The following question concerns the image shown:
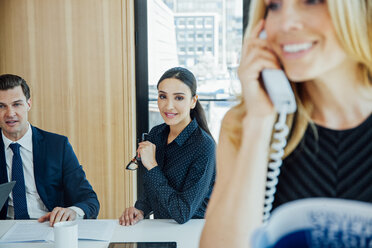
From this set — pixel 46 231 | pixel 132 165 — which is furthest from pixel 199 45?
pixel 46 231

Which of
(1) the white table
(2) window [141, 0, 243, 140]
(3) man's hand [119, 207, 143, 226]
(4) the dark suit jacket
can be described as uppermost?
(2) window [141, 0, 243, 140]

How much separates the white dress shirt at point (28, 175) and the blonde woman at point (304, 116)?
1698 mm

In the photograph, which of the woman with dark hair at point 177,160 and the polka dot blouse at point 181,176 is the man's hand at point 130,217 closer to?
the woman with dark hair at point 177,160

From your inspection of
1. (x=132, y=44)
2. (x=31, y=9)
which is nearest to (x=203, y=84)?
(x=132, y=44)

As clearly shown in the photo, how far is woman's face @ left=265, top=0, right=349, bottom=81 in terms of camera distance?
546 mm

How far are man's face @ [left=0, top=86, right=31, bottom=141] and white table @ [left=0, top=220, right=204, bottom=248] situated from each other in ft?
1.80

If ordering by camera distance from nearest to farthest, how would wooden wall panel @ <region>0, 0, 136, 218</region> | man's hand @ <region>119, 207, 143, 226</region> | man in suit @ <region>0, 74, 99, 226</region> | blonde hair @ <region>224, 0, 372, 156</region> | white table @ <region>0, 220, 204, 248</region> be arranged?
1. blonde hair @ <region>224, 0, 372, 156</region>
2. white table @ <region>0, 220, 204, 248</region>
3. man's hand @ <region>119, 207, 143, 226</region>
4. man in suit @ <region>0, 74, 99, 226</region>
5. wooden wall panel @ <region>0, 0, 136, 218</region>

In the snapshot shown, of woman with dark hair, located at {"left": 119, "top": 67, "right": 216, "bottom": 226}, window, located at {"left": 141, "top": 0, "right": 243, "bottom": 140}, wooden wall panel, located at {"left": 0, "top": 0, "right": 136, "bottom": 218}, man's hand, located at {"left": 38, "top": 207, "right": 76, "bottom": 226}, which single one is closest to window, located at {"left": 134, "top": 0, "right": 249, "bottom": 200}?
window, located at {"left": 141, "top": 0, "right": 243, "bottom": 140}

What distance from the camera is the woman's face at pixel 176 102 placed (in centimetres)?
226

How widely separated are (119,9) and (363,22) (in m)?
2.86

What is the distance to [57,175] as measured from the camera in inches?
86.7

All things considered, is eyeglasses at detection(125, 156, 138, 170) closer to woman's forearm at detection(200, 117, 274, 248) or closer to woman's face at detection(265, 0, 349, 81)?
woman's forearm at detection(200, 117, 274, 248)

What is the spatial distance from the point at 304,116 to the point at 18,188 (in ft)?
5.95

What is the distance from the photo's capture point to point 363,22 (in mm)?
537
